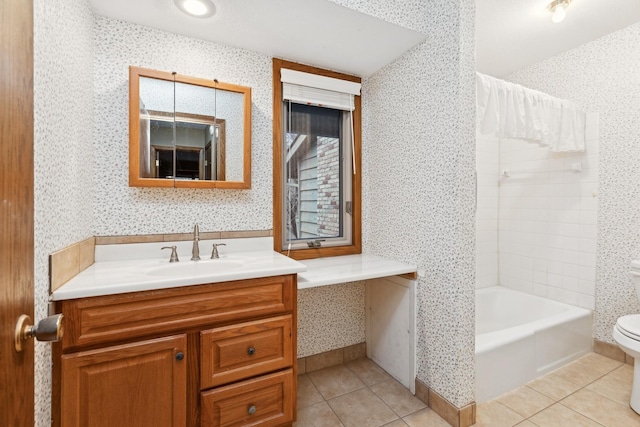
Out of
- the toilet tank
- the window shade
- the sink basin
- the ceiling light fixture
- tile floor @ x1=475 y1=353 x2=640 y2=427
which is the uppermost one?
the ceiling light fixture

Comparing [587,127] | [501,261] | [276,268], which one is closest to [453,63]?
[276,268]

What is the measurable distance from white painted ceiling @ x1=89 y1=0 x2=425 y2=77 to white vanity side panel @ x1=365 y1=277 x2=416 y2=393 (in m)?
1.49

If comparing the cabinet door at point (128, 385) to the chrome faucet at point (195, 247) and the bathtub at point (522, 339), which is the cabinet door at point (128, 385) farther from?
the bathtub at point (522, 339)

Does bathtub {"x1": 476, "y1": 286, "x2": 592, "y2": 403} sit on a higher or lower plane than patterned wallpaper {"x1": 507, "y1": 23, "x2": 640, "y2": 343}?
lower

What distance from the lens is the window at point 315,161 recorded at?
2.05 metres

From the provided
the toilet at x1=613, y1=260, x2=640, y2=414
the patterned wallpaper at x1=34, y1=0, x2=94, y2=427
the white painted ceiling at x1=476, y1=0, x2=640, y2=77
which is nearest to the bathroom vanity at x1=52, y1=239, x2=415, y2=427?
the patterned wallpaper at x1=34, y1=0, x2=94, y2=427

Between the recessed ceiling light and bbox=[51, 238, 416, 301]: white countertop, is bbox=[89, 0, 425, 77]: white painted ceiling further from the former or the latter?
bbox=[51, 238, 416, 301]: white countertop

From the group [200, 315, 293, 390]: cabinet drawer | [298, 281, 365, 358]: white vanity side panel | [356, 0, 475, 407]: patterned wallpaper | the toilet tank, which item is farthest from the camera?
[298, 281, 365, 358]: white vanity side panel

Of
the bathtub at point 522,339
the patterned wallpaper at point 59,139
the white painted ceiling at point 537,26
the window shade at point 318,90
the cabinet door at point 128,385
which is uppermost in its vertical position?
the white painted ceiling at point 537,26

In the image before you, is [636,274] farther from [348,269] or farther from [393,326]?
[348,269]

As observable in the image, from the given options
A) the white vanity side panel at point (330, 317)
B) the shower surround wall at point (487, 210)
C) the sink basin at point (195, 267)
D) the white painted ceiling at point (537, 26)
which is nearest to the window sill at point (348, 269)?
the white vanity side panel at point (330, 317)

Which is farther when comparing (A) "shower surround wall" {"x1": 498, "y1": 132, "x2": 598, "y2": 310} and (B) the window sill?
(A) "shower surround wall" {"x1": 498, "y1": 132, "x2": 598, "y2": 310}

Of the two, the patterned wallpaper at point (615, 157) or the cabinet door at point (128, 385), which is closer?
the cabinet door at point (128, 385)

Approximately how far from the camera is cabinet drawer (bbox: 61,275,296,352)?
44.1 inches
